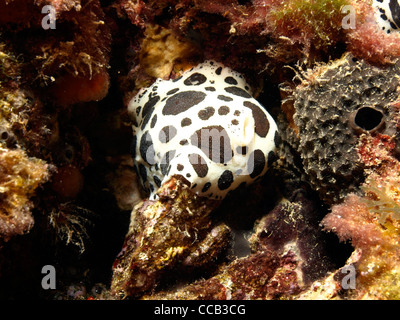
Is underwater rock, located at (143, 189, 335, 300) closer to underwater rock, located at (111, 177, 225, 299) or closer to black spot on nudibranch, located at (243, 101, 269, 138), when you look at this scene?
underwater rock, located at (111, 177, 225, 299)

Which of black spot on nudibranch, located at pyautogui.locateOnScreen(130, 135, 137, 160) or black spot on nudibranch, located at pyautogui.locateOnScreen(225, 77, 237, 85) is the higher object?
black spot on nudibranch, located at pyautogui.locateOnScreen(225, 77, 237, 85)

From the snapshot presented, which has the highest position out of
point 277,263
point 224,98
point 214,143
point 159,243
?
point 224,98

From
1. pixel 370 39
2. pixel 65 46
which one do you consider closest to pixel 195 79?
pixel 65 46

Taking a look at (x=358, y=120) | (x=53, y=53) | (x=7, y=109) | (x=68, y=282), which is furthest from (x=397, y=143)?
(x=68, y=282)

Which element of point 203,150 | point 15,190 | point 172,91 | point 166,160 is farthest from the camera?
point 172,91

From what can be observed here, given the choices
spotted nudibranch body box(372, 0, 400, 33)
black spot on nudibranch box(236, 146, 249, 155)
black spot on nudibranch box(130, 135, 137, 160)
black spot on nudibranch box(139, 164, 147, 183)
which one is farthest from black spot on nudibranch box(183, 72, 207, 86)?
spotted nudibranch body box(372, 0, 400, 33)

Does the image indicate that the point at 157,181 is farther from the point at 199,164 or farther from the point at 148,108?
the point at 148,108

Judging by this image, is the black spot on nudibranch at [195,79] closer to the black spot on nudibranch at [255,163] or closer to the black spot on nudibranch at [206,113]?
the black spot on nudibranch at [206,113]
